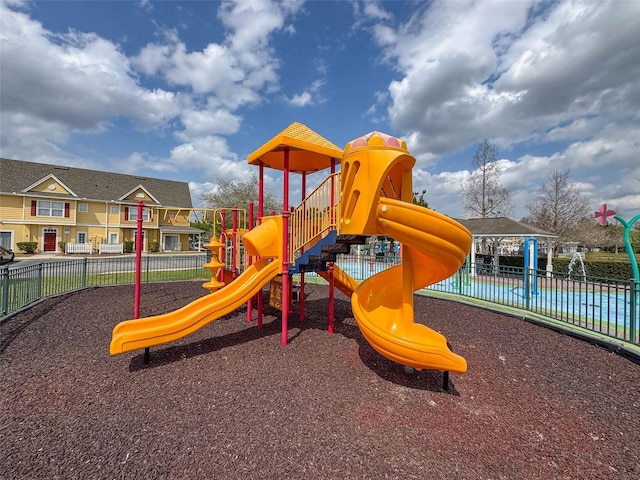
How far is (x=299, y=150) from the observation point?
6.91 m

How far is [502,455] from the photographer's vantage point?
3.25m

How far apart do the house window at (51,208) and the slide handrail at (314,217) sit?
119 ft

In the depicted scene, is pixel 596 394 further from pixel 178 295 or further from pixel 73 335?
pixel 178 295

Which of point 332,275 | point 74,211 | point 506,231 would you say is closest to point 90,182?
point 74,211

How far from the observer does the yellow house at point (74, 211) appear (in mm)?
30719

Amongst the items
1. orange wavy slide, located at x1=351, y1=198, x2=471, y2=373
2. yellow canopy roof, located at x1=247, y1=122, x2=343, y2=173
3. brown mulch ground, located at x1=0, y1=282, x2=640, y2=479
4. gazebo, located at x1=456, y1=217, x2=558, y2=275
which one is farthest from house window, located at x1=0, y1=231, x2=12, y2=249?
gazebo, located at x1=456, y1=217, x2=558, y2=275

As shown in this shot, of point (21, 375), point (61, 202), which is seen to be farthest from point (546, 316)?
point (61, 202)

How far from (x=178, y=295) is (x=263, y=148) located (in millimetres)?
7175

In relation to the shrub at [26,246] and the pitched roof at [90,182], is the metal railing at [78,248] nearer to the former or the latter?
the shrub at [26,246]

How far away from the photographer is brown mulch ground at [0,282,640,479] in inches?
120

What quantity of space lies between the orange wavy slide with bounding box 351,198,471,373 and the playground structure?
0.01 meters

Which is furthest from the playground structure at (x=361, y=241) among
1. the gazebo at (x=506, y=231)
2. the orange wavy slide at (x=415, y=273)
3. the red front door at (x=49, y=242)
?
the red front door at (x=49, y=242)

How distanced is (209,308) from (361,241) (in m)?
2.99

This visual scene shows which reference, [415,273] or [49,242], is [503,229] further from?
[49,242]
